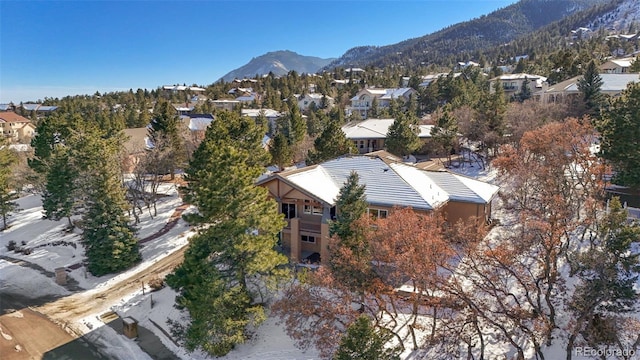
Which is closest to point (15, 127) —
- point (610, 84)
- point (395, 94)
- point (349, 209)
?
point (395, 94)

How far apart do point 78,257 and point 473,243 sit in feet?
102

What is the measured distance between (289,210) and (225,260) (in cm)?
793

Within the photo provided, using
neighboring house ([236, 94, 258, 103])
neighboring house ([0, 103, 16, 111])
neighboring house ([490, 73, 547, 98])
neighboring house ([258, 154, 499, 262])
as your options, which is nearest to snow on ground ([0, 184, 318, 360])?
neighboring house ([258, 154, 499, 262])

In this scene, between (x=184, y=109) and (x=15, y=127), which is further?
(x=184, y=109)

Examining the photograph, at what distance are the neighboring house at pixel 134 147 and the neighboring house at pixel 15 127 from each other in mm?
45044

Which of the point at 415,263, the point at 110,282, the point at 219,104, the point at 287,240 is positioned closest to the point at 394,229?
the point at 415,263

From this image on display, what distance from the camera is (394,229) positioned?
16.4 meters

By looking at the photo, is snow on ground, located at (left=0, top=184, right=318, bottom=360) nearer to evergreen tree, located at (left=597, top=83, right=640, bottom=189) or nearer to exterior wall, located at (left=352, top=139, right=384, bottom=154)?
evergreen tree, located at (left=597, top=83, right=640, bottom=189)

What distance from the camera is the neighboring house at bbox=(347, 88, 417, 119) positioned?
309 feet

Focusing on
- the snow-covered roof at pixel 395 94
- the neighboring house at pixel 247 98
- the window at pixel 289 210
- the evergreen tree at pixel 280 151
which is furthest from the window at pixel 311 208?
the neighboring house at pixel 247 98

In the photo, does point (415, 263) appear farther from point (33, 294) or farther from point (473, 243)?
point (33, 294)

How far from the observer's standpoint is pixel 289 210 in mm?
27516

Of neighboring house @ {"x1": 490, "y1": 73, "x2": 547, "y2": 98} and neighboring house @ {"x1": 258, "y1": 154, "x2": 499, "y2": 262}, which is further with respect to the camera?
neighboring house @ {"x1": 490, "y1": 73, "x2": 547, "y2": 98}

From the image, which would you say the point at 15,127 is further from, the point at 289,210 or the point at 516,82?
the point at 516,82
